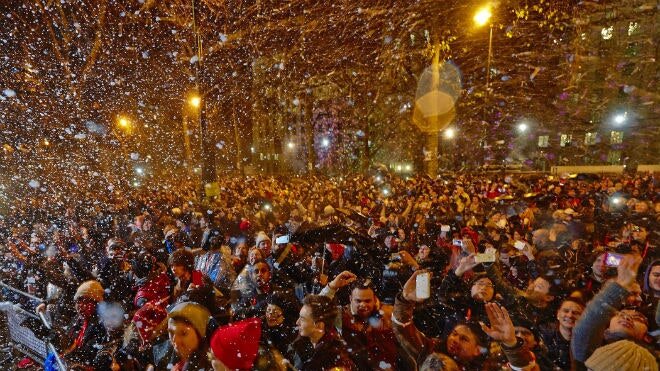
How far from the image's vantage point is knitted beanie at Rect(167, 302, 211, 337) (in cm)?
264

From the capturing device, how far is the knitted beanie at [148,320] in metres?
3.24

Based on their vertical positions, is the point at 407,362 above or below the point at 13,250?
below

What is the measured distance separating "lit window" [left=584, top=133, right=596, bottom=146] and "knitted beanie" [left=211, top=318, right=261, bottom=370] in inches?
1770

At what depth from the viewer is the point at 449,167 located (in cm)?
3083

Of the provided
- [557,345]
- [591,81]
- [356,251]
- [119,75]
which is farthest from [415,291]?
[591,81]

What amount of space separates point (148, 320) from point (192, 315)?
0.94 meters

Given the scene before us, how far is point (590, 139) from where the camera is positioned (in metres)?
38.2

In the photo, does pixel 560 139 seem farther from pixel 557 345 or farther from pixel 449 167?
pixel 557 345

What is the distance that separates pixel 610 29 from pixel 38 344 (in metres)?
49.1

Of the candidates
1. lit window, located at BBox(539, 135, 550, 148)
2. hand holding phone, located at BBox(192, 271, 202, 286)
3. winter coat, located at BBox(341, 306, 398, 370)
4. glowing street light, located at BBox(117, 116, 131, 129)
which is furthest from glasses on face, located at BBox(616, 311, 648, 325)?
lit window, located at BBox(539, 135, 550, 148)

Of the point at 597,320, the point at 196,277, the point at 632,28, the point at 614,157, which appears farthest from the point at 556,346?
the point at 632,28

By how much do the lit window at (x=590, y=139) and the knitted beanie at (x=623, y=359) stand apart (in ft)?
145

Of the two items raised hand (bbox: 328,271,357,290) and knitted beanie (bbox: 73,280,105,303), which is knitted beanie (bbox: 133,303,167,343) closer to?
knitted beanie (bbox: 73,280,105,303)

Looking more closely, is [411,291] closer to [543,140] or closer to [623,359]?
[623,359]
